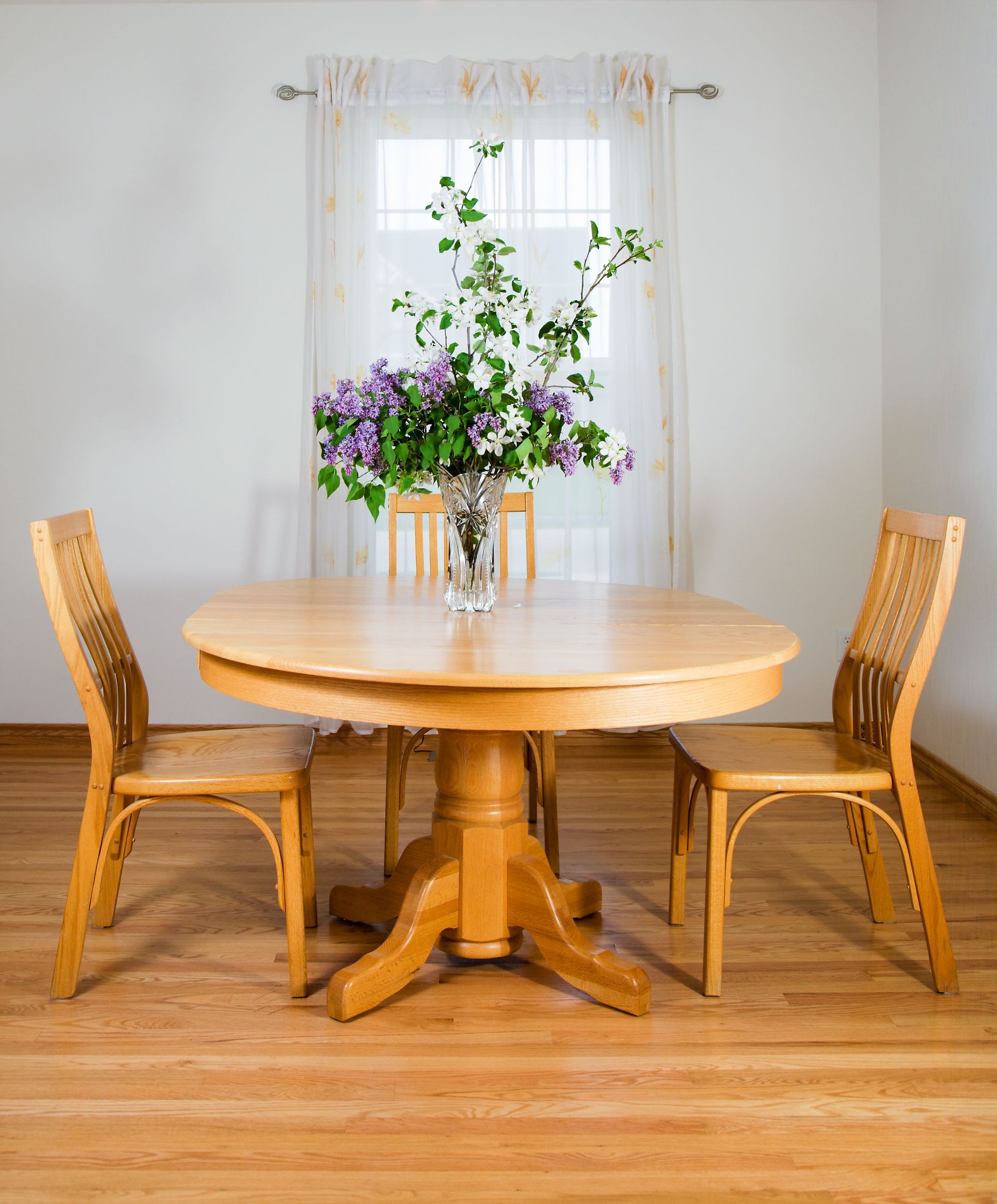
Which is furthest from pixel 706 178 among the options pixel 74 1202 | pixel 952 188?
pixel 74 1202

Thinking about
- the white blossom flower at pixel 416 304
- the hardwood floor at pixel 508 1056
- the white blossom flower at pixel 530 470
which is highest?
the white blossom flower at pixel 416 304

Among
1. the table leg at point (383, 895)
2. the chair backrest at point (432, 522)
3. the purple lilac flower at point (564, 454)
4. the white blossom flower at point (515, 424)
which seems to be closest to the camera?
the white blossom flower at point (515, 424)

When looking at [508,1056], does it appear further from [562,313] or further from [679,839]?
[562,313]

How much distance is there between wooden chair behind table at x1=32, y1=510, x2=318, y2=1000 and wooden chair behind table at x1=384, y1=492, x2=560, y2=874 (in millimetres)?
354

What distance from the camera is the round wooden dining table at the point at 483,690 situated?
1.51 metres

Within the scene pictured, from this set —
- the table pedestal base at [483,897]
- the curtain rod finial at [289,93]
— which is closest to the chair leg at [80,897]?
the table pedestal base at [483,897]

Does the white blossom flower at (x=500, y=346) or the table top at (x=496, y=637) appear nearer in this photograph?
the table top at (x=496, y=637)

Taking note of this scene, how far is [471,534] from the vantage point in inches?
78.0

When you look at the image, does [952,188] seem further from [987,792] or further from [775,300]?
[987,792]

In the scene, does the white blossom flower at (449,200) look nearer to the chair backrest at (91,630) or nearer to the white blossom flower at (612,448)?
the white blossom flower at (612,448)

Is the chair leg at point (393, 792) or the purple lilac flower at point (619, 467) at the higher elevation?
the purple lilac flower at point (619, 467)

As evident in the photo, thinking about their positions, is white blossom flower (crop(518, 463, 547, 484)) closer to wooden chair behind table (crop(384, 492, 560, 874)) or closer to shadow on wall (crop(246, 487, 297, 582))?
wooden chair behind table (crop(384, 492, 560, 874))

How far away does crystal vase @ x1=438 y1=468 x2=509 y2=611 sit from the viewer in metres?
1.94

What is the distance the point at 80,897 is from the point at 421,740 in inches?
36.7
